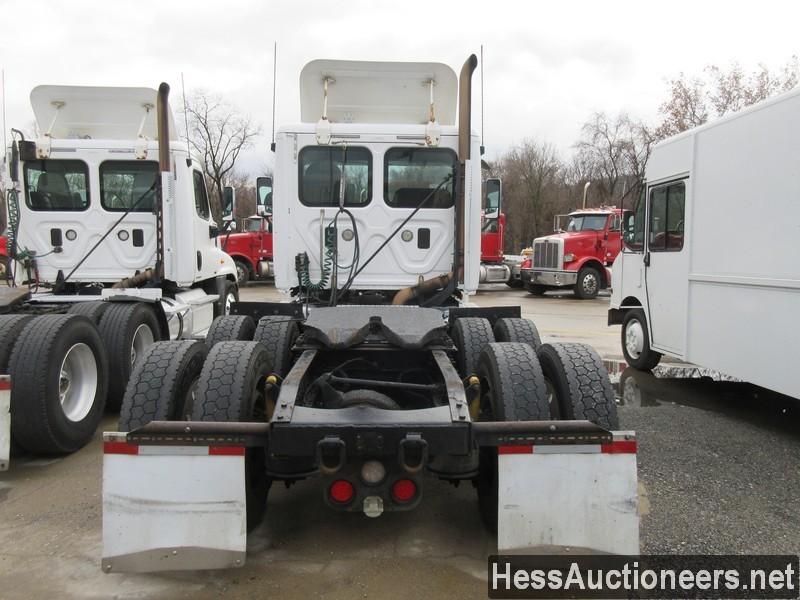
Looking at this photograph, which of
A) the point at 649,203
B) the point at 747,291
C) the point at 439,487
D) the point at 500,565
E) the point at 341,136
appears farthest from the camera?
the point at 649,203

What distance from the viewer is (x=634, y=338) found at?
7.83m

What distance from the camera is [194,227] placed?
7461 millimetres

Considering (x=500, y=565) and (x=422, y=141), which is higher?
(x=422, y=141)

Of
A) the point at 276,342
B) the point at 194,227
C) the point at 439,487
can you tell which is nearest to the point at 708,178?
the point at 439,487

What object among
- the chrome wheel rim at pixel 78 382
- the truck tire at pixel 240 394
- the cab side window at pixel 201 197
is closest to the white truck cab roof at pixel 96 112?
the cab side window at pixel 201 197

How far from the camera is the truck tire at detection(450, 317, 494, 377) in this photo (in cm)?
402

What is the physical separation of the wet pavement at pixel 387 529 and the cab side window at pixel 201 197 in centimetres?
381

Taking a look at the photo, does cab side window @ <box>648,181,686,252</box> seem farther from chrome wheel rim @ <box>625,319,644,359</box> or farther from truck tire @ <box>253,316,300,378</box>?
truck tire @ <box>253,316,300,378</box>

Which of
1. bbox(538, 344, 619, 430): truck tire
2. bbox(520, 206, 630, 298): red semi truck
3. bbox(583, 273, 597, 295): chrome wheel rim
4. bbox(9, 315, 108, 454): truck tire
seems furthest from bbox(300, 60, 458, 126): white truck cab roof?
bbox(583, 273, 597, 295): chrome wheel rim

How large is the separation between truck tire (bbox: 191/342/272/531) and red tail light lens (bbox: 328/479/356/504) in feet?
1.67

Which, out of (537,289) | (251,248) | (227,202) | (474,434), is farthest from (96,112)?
(537,289)

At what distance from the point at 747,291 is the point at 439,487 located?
3.45 meters

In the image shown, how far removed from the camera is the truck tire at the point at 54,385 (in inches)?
166

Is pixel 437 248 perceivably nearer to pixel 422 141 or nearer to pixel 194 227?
pixel 422 141
